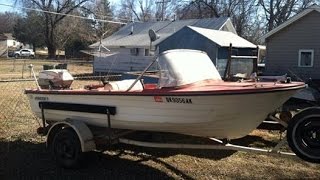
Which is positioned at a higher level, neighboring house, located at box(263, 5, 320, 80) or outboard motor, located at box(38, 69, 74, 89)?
neighboring house, located at box(263, 5, 320, 80)

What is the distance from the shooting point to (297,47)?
21.5 m

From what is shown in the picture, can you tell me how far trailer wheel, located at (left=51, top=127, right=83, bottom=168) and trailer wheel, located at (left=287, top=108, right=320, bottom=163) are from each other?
305cm

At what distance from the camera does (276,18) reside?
5850cm

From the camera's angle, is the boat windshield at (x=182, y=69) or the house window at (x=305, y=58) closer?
the boat windshield at (x=182, y=69)

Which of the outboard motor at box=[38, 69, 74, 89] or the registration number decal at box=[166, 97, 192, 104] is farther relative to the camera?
the outboard motor at box=[38, 69, 74, 89]

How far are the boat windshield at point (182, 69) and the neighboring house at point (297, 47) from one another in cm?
1460

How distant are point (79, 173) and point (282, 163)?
3.16 meters

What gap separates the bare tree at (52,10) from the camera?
6912 centimetres

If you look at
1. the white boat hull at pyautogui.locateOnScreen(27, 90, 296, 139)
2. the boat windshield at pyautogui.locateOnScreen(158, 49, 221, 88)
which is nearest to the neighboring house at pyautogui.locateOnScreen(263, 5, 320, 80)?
the boat windshield at pyautogui.locateOnScreen(158, 49, 221, 88)

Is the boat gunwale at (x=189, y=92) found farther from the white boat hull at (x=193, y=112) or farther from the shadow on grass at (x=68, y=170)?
the shadow on grass at (x=68, y=170)

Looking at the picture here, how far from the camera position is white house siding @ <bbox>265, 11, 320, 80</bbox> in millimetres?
20922

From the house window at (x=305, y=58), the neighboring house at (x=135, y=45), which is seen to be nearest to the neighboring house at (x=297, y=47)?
the house window at (x=305, y=58)

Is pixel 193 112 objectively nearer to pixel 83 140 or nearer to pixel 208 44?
pixel 83 140

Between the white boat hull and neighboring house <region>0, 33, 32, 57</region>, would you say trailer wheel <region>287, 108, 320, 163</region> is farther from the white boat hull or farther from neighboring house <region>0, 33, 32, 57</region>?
neighboring house <region>0, 33, 32, 57</region>
